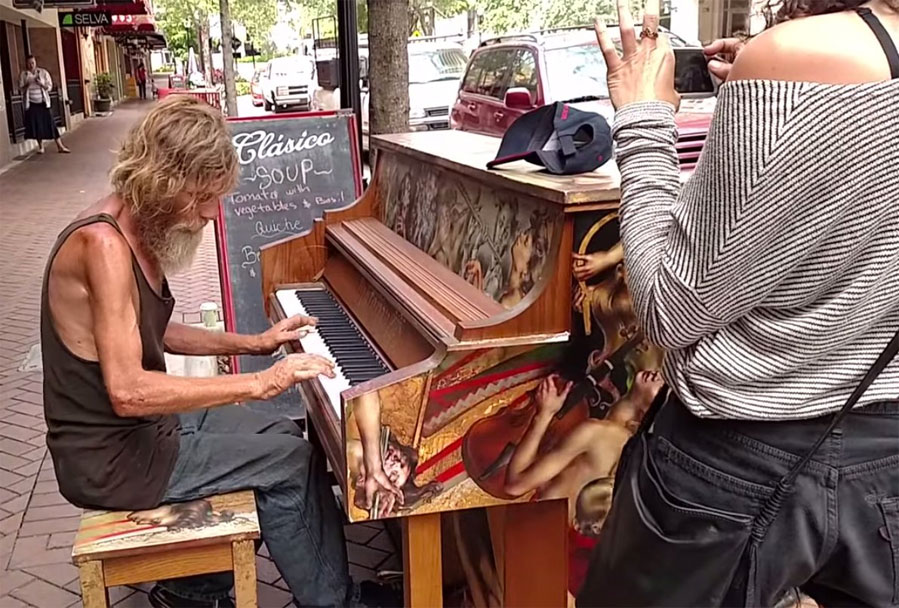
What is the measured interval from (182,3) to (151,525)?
2919 cm

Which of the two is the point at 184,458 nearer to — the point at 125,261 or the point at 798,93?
the point at 125,261

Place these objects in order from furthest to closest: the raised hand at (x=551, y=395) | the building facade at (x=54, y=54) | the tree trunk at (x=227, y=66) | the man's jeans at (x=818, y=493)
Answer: the tree trunk at (x=227, y=66) < the building facade at (x=54, y=54) < the raised hand at (x=551, y=395) < the man's jeans at (x=818, y=493)

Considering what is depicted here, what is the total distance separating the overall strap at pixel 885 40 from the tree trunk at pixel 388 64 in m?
3.61

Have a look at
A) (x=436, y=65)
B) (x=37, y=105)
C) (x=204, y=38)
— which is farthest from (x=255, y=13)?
(x=436, y=65)

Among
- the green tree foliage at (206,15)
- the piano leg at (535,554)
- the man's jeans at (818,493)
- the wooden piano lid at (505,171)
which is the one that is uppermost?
the green tree foliage at (206,15)

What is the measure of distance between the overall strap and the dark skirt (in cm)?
1772

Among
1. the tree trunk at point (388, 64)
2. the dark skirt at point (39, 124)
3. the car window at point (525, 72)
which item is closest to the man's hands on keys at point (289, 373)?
the tree trunk at point (388, 64)

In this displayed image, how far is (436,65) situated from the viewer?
45.7ft

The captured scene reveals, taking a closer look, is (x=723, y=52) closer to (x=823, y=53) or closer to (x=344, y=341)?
(x=823, y=53)

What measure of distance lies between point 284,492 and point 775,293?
5.39 ft

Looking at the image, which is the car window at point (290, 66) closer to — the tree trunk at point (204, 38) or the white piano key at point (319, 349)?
the tree trunk at point (204, 38)

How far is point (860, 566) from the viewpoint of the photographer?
137 cm

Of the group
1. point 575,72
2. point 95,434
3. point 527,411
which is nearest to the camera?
point 527,411

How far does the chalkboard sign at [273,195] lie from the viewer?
4512mm
